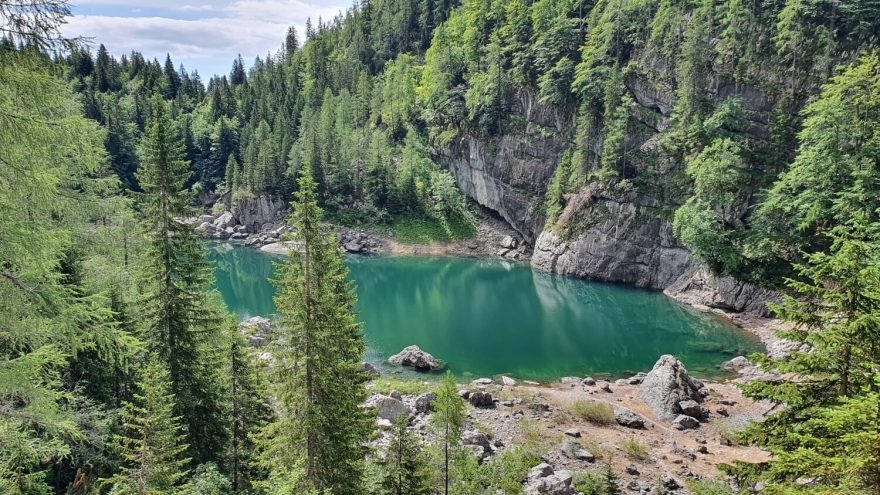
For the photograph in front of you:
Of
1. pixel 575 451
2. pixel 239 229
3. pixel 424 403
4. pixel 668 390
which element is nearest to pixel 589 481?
pixel 575 451

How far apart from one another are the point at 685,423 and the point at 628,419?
10.0 feet

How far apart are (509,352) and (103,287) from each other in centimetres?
3023

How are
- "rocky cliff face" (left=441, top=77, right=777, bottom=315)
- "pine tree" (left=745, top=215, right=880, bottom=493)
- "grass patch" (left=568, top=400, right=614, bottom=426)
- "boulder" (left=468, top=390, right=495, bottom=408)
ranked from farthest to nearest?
"rocky cliff face" (left=441, top=77, right=777, bottom=315), "boulder" (left=468, top=390, right=495, bottom=408), "grass patch" (left=568, top=400, right=614, bottom=426), "pine tree" (left=745, top=215, right=880, bottom=493)

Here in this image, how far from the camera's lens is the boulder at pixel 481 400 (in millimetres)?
29656

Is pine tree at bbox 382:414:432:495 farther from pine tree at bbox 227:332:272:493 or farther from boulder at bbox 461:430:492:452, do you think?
boulder at bbox 461:430:492:452

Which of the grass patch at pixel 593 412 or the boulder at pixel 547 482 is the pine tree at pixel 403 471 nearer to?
the boulder at pixel 547 482

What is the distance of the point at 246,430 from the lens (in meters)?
19.7

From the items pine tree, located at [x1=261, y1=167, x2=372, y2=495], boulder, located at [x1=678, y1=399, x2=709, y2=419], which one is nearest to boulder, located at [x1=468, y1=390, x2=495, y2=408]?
boulder, located at [x1=678, y1=399, x2=709, y2=419]

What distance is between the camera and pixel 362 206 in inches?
3656

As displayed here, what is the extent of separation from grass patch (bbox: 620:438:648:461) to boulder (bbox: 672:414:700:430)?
383 centimetres

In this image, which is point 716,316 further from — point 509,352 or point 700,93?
point 700,93

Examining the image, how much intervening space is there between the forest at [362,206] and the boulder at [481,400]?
6.77 meters

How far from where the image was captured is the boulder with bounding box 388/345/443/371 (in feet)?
124

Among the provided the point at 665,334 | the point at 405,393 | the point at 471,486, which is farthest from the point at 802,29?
the point at 471,486
